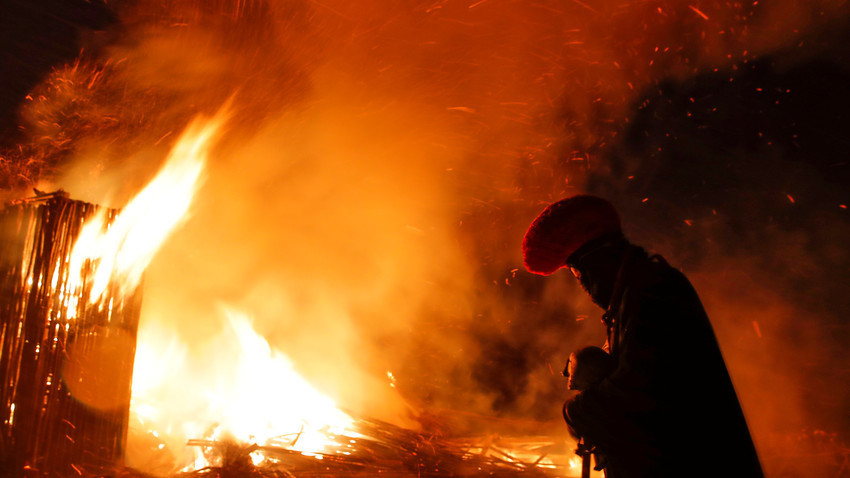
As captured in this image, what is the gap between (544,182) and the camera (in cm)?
599

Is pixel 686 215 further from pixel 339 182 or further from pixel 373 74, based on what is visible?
pixel 339 182

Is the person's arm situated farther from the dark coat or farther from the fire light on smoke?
the fire light on smoke

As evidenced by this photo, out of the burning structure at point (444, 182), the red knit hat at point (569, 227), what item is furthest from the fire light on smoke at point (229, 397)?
the red knit hat at point (569, 227)

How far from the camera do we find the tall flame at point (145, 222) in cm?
413

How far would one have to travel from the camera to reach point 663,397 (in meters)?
1.44

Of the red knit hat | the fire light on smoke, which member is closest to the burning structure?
the fire light on smoke

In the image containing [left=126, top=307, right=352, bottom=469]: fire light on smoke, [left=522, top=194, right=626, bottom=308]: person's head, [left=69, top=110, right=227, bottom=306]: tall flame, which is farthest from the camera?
[left=126, top=307, right=352, bottom=469]: fire light on smoke

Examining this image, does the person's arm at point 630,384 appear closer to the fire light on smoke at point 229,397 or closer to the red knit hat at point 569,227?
the red knit hat at point 569,227

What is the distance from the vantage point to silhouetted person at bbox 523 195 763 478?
1417 mm

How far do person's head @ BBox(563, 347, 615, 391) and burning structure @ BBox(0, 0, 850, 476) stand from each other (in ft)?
13.1

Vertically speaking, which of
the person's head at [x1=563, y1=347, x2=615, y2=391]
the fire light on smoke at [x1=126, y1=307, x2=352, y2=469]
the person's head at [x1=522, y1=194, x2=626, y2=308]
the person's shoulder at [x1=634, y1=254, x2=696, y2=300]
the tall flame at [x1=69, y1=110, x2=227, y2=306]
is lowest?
the fire light on smoke at [x1=126, y1=307, x2=352, y2=469]

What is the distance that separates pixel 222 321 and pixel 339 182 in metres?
2.35

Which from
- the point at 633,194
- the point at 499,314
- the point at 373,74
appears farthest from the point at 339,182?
the point at 633,194

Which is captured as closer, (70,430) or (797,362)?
(70,430)
